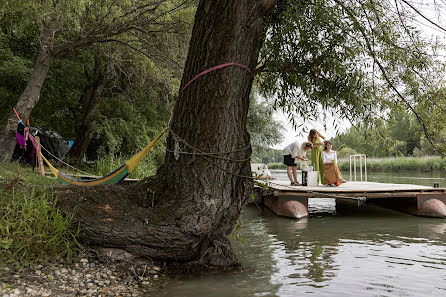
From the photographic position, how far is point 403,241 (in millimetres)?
6758

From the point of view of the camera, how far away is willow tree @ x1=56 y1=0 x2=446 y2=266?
4449 mm

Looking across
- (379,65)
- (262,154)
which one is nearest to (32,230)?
(379,65)

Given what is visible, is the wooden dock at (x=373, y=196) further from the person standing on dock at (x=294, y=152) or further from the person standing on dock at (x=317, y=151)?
the person standing on dock at (x=317, y=151)

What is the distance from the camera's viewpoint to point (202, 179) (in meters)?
4.61

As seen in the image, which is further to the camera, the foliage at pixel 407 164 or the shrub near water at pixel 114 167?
the foliage at pixel 407 164

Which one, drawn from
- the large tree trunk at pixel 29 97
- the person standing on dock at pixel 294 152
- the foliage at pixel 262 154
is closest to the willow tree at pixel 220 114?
the person standing on dock at pixel 294 152

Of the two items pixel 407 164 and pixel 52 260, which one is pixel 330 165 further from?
pixel 407 164

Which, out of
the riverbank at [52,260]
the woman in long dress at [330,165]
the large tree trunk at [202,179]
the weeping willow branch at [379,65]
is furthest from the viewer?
the woman in long dress at [330,165]

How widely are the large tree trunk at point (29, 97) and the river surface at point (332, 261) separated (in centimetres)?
647

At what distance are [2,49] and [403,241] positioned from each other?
12173mm

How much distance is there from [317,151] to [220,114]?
6796 millimetres

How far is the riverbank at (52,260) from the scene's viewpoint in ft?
12.0

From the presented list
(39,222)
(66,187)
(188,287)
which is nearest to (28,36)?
(66,187)

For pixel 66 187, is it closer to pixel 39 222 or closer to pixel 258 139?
pixel 39 222
